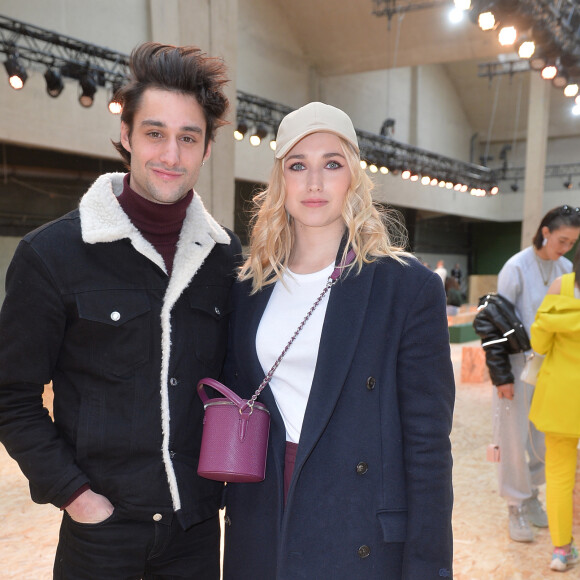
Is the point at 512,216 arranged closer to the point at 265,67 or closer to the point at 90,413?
the point at 265,67

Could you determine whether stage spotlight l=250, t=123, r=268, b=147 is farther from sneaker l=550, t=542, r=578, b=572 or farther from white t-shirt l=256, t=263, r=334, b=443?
white t-shirt l=256, t=263, r=334, b=443

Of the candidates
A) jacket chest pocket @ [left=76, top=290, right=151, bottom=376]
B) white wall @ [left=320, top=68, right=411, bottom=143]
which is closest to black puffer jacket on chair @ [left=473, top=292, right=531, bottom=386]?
jacket chest pocket @ [left=76, top=290, right=151, bottom=376]

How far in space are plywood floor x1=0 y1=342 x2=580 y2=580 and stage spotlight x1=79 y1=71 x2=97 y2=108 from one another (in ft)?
18.1

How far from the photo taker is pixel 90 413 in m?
1.53

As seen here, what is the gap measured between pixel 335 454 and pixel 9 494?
3.62 m

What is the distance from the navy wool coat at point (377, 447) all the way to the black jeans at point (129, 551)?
1.09 ft

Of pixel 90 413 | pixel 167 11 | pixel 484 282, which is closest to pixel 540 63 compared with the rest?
pixel 167 11

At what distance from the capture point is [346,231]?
1622 millimetres

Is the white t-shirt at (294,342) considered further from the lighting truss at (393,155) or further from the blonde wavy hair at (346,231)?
the lighting truss at (393,155)

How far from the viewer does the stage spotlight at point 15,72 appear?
300 inches

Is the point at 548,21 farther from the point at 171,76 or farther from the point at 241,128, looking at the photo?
the point at 171,76

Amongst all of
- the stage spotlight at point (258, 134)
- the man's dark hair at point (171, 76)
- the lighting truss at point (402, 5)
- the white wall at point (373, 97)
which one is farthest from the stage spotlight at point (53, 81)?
the white wall at point (373, 97)

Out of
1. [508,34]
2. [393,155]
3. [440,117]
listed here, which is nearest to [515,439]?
[508,34]

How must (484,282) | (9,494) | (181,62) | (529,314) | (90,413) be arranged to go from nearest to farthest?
1. (90,413)
2. (181,62)
3. (529,314)
4. (9,494)
5. (484,282)
